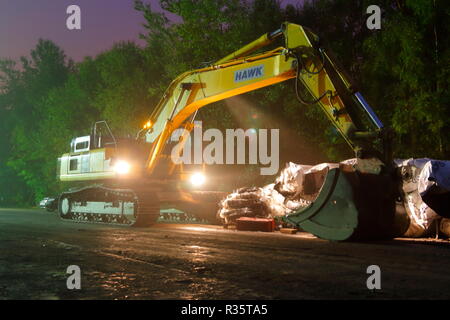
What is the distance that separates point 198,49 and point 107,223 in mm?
11475

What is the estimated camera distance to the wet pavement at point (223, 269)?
15.5ft

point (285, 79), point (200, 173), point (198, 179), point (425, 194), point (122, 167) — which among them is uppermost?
point (285, 79)

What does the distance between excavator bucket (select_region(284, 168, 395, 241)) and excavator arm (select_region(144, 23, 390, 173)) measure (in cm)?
56

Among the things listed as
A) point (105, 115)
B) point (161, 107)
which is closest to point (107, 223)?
point (161, 107)

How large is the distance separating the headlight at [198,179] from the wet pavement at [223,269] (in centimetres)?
684

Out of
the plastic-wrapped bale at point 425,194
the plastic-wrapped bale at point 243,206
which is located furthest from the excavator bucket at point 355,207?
the plastic-wrapped bale at point 243,206

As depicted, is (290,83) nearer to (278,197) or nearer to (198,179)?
(198,179)

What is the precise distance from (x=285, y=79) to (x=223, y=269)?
6.72m

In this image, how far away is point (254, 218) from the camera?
46.2 feet

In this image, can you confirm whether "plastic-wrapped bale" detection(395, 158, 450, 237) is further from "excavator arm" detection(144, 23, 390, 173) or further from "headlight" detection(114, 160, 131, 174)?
"headlight" detection(114, 160, 131, 174)

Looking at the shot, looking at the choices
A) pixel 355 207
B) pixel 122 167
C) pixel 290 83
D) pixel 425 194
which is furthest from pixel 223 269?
pixel 290 83

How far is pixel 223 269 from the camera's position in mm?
6156

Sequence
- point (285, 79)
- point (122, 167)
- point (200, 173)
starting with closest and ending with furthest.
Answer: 1. point (285, 79)
2. point (122, 167)
3. point (200, 173)

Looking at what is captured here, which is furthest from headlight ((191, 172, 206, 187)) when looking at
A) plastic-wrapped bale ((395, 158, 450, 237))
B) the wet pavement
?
plastic-wrapped bale ((395, 158, 450, 237))
